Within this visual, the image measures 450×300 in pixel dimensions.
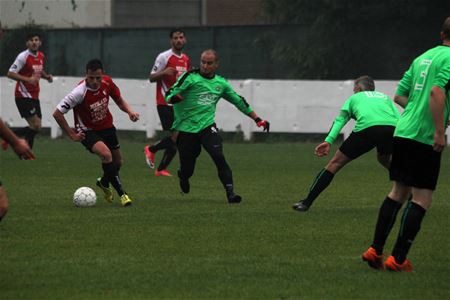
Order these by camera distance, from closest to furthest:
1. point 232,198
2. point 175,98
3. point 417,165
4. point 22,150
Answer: point 22,150, point 417,165, point 232,198, point 175,98

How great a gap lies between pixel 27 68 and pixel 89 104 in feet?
23.9

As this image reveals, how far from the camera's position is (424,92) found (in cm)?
905

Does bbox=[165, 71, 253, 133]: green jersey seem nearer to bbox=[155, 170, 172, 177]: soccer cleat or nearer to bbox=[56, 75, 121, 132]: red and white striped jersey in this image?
bbox=[56, 75, 121, 132]: red and white striped jersey

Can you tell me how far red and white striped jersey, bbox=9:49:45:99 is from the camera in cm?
2055

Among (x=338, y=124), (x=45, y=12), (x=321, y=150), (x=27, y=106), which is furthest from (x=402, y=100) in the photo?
(x=45, y=12)

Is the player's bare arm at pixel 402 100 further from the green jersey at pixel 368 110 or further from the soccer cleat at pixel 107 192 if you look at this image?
the soccer cleat at pixel 107 192

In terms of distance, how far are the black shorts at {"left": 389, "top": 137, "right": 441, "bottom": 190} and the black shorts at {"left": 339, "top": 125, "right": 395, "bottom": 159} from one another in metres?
3.58

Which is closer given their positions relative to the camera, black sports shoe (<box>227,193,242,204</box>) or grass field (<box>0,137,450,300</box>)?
grass field (<box>0,137,450,300</box>)

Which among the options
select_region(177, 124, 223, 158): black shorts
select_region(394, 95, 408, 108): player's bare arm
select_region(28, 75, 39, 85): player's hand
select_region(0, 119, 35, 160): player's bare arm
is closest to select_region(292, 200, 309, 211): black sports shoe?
select_region(177, 124, 223, 158): black shorts

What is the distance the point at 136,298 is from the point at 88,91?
5830 millimetres

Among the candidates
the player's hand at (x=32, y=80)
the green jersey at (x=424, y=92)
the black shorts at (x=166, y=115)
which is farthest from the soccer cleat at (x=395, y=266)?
the player's hand at (x=32, y=80)

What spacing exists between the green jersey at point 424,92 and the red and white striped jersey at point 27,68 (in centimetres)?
1222

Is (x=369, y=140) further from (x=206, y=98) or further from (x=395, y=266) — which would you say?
(x=395, y=266)

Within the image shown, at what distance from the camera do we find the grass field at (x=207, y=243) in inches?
335
